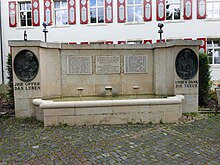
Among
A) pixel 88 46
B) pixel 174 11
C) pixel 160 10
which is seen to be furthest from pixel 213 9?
pixel 88 46

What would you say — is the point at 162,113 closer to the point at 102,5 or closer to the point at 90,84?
the point at 90,84

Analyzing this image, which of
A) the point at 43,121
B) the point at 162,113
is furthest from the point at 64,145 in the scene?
the point at 162,113

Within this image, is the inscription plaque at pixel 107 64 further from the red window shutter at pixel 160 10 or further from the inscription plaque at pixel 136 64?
the red window shutter at pixel 160 10

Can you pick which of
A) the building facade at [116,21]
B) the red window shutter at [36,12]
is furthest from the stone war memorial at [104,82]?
the red window shutter at [36,12]

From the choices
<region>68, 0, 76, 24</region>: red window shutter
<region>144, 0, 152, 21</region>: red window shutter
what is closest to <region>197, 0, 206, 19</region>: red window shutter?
<region>144, 0, 152, 21</region>: red window shutter

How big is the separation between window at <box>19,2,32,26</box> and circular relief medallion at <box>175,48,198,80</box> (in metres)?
15.0

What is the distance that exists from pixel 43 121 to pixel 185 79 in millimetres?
4438

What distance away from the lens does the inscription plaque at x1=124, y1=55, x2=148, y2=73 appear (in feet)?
24.4

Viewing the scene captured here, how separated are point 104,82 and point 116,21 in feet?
35.3

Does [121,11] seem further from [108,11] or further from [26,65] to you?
[26,65]

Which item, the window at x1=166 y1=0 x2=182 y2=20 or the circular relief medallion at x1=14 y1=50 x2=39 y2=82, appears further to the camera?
the window at x1=166 y1=0 x2=182 y2=20

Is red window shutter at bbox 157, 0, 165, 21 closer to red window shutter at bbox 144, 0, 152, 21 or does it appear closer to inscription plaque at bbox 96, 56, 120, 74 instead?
red window shutter at bbox 144, 0, 152, 21

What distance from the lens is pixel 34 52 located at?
6.34 meters

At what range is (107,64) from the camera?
740 centimetres
